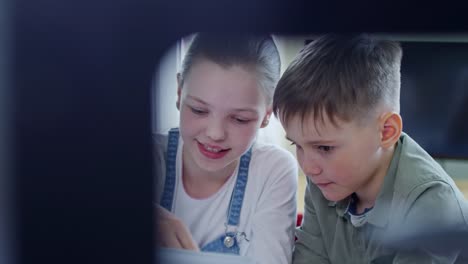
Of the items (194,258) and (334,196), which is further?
(334,196)

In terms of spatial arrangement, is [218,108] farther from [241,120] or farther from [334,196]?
[334,196]

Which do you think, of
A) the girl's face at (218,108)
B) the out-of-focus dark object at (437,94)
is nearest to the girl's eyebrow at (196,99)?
the girl's face at (218,108)

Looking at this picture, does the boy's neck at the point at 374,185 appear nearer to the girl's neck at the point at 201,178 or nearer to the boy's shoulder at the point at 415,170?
the boy's shoulder at the point at 415,170

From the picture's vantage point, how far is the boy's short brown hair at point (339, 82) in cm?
49

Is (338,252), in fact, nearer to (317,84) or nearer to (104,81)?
(317,84)

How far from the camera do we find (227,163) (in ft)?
2.03

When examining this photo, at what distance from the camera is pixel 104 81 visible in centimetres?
42

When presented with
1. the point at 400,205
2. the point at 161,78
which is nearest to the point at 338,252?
the point at 400,205

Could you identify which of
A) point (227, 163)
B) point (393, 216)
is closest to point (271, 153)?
point (227, 163)

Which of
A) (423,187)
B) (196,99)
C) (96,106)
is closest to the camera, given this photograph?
(96,106)

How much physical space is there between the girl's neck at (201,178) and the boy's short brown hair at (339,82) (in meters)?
0.11

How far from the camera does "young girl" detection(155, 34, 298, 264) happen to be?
0.49m

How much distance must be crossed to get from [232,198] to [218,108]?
0.42 feet

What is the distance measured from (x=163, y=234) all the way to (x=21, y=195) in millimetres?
131
